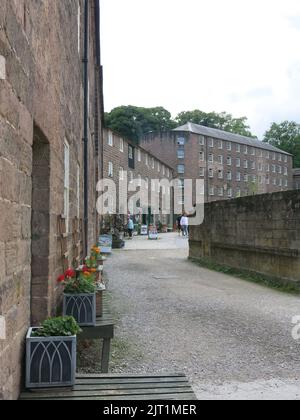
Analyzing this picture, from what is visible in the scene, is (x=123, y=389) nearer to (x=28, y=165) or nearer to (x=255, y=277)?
(x=28, y=165)

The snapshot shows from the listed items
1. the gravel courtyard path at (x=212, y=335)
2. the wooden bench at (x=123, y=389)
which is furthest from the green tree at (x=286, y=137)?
the wooden bench at (x=123, y=389)

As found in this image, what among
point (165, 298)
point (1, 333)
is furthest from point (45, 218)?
point (165, 298)

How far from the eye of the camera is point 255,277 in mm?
12719

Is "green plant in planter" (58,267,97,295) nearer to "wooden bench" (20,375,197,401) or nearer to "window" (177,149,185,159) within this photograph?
"wooden bench" (20,375,197,401)

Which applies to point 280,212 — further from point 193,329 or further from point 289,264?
point 193,329

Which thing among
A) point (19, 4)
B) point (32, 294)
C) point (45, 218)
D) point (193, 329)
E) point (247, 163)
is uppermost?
point (247, 163)

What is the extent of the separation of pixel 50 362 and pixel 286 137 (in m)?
101

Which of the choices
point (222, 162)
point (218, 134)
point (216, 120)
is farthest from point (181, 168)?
point (216, 120)

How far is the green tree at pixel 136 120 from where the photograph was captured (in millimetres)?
67794

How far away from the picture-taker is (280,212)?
11.4 m

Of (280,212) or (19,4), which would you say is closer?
(19,4)

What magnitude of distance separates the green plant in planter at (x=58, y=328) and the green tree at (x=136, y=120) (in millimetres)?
56688

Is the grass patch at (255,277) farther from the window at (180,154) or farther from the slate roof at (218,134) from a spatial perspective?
the slate roof at (218,134)
